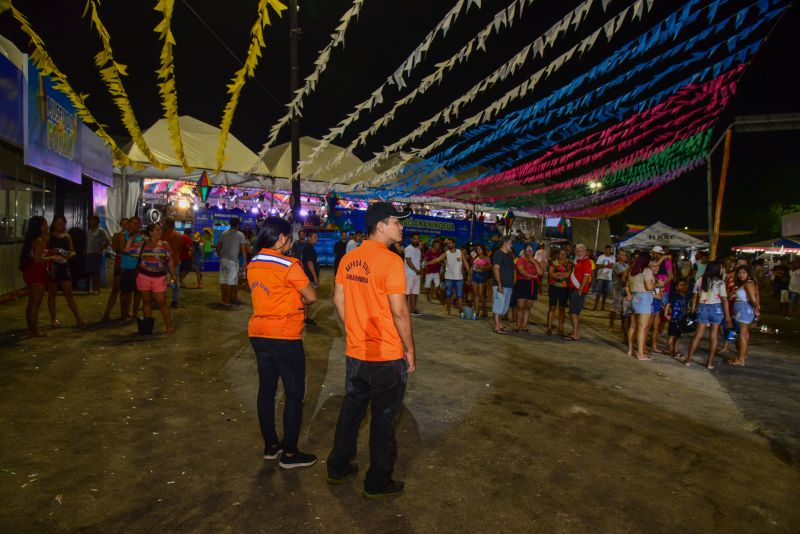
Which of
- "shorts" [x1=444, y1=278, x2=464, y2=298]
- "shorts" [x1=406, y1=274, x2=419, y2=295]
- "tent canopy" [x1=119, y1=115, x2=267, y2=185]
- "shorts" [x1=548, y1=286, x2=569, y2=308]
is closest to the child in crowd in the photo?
"shorts" [x1=548, y1=286, x2=569, y2=308]

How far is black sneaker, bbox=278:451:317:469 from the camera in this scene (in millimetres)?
3574

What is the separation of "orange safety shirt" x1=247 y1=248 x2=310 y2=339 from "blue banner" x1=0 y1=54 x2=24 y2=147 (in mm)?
6646

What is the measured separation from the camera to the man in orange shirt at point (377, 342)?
3.07 meters

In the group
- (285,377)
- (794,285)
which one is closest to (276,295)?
(285,377)

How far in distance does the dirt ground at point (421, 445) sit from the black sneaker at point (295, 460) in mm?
59

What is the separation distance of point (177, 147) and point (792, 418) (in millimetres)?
10767

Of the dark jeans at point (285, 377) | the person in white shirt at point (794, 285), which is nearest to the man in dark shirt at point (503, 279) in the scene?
the dark jeans at point (285, 377)

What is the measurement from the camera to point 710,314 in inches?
298

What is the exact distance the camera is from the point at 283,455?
3.60 m

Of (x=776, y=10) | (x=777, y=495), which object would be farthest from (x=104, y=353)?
(x=776, y=10)

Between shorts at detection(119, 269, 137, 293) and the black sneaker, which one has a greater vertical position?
shorts at detection(119, 269, 137, 293)

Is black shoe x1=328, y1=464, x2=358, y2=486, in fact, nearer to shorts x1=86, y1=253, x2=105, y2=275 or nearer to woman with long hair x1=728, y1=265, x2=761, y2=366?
woman with long hair x1=728, y1=265, x2=761, y2=366

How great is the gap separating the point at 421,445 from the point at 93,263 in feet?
33.9

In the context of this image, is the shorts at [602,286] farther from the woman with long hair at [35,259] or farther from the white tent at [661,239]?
the woman with long hair at [35,259]
